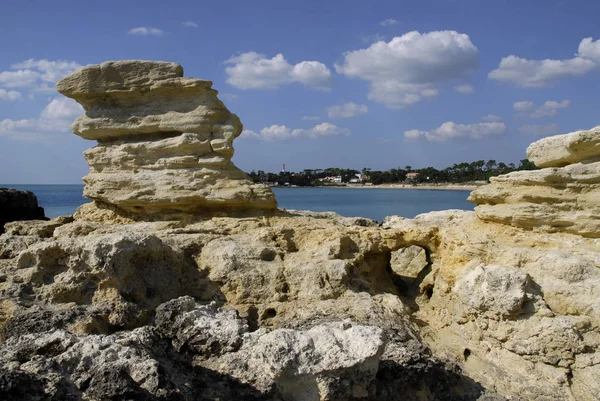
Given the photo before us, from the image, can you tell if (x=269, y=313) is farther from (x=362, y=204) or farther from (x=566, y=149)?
(x=362, y=204)

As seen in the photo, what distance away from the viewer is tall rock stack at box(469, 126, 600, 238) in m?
8.19

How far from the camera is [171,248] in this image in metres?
8.23

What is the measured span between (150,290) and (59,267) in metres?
1.37

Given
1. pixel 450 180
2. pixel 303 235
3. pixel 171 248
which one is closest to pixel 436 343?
pixel 303 235

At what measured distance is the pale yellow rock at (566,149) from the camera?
8328 millimetres

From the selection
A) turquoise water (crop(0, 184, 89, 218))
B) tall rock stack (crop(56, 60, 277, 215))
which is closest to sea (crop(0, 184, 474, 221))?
turquoise water (crop(0, 184, 89, 218))

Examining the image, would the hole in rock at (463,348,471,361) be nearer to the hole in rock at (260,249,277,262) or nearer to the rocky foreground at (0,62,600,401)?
the rocky foreground at (0,62,600,401)

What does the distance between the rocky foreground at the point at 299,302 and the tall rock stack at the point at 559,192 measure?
3 centimetres

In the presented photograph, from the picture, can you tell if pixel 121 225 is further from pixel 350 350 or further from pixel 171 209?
pixel 350 350

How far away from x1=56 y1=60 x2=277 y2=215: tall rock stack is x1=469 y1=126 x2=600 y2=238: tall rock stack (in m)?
4.47

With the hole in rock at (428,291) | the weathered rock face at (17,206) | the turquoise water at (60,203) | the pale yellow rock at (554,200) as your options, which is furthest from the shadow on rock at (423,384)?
the turquoise water at (60,203)

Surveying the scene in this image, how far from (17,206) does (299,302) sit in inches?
434

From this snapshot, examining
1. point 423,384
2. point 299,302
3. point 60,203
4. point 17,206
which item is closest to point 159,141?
point 299,302

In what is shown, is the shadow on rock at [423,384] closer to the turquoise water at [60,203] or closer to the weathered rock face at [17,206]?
the weathered rock face at [17,206]
